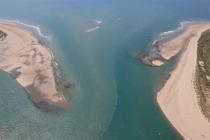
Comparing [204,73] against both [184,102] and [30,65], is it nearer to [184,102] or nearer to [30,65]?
[184,102]

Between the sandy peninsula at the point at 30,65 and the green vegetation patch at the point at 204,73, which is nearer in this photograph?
the green vegetation patch at the point at 204,73

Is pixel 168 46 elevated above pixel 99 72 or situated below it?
above

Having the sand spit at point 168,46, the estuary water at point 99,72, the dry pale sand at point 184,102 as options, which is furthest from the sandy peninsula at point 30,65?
the sand spit at point 168,46

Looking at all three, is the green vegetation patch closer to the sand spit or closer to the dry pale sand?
the dry pale sand

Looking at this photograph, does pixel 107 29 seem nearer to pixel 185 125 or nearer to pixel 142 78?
pixel 142 78

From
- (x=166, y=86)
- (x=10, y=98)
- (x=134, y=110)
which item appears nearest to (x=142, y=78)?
(x=166, y=86)

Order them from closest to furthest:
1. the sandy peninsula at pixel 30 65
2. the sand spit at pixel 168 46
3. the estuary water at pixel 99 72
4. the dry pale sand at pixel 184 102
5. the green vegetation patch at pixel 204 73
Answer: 1. the dry pale sand at pixel 184 102
2. the estuary water at pixel 99 72
3. the green vegetation patch at pixel 204 73
4. the sandy peninsula at pixel 30 65
5. the sand spit at pixel 168 46

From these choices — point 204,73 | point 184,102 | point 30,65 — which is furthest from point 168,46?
point 30,65

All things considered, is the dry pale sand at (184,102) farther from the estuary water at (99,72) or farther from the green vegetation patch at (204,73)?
the estuary water at (99,72)
